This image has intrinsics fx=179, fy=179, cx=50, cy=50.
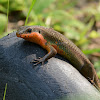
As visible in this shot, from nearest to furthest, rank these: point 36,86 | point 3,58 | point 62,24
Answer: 1. point 36,86
2. point 3,58
3. point 62,24

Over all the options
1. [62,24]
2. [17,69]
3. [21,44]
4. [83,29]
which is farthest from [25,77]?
[83,29]

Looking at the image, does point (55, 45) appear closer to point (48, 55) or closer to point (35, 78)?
point (48, 55)

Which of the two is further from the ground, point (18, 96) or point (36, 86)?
point (36, 86)

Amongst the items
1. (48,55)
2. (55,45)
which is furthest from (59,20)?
(48,55)

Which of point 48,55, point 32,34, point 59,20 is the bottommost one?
point 59,20

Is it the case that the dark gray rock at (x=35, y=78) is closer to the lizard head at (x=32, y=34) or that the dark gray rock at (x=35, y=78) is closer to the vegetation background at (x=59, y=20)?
the lizard head at (x=32, y=34)

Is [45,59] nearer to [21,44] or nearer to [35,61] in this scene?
[35,61]

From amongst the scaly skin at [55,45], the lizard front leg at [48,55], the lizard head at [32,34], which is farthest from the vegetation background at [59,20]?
the lizard front leg at [48,55]
